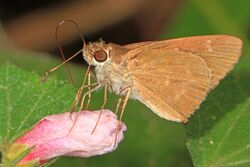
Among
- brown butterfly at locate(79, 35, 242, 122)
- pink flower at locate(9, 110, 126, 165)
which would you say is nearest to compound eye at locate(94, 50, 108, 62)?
brown butterfly at locate(79, 35, 242, 122)

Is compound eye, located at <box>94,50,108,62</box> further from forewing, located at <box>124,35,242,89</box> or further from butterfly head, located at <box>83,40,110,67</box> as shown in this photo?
forewing, located at <box>124,35,242,89</box>

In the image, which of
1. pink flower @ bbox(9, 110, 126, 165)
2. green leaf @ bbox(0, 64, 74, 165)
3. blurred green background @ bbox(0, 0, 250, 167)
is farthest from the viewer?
blurred green background @ bbox(0, 0, 250, 167)

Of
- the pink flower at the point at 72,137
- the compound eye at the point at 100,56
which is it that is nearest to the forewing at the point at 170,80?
the compound eye at the point at 100,56

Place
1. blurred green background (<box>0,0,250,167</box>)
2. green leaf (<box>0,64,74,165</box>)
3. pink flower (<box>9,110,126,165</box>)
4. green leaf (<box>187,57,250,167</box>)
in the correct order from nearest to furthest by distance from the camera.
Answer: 1. pink flower (<box>9,110,126,165</box>)
2. green leaf (<box>0,64,74,165</box>)
3. green leaf (<box>187,57,250,167</box>)
4. blurred green background (<box>0,0,250,167</box>)

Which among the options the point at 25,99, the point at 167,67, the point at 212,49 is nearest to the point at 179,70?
the point at 167,67

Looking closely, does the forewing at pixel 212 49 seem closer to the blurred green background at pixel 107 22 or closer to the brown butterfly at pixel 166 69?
the brown butterfly at pixel 166 69

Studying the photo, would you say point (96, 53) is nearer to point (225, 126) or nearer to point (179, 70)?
point (179, 70)
